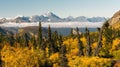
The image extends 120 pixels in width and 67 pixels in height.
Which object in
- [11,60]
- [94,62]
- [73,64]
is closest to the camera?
[94,62]

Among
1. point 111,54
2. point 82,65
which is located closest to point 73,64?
point 82,65

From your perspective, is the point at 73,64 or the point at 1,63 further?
the point at 1,63

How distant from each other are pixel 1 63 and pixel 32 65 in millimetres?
23083

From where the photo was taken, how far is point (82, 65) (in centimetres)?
15550

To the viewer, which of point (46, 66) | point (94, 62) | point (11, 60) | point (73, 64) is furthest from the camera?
point (46, 66)

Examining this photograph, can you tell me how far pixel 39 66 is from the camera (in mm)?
181500

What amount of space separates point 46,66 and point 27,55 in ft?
57.2

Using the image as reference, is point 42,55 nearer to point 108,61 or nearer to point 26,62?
point 26,62

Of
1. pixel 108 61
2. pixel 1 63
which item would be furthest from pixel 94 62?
pixel 1 63

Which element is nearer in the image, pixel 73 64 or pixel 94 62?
pixel 94 62

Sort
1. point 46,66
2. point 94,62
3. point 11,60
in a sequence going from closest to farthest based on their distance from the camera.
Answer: point 94,62, point 11,60, point 46,66

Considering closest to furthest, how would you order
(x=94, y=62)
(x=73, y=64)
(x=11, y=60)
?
(x=94, y=62) < (x=73, y=64) < (x=11, y=60)

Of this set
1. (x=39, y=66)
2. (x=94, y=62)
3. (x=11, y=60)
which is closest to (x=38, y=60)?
(x=39, y=66)

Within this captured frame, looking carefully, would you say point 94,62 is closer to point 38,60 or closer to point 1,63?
point 38,60
